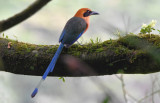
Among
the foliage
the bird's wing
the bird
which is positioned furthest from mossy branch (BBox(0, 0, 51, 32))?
the foliage

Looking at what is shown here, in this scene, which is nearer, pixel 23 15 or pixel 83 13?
pixel 23 15

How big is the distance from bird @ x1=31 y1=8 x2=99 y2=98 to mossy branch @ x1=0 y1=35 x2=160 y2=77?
0.08 m

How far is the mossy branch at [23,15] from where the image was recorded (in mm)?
1544

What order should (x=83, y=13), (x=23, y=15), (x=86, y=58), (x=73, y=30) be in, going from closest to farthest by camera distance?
(x=23, y=15)
(x=86, y=58)
(x=73, y=30)
(x=83, y=13)

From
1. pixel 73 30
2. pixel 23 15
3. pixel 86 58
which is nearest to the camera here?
pixel 23 15

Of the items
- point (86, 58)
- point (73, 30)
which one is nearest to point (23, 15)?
point (86, 58)

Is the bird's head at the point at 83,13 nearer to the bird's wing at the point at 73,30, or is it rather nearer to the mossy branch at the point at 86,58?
the bird's wing at the point at 73,30

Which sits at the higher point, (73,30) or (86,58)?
(73,30)

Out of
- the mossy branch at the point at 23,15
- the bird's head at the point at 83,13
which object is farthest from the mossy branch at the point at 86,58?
the mossy branch at the point at 23,15

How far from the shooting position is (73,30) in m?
2.99

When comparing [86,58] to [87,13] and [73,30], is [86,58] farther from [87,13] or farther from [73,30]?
[87,13]

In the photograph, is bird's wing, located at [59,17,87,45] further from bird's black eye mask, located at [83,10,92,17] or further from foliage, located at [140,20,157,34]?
foliage, located at [140,20,157,34]

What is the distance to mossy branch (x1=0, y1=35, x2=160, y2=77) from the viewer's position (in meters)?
2.37

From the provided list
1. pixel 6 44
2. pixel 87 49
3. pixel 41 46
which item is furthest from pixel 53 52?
pixel 6 44
